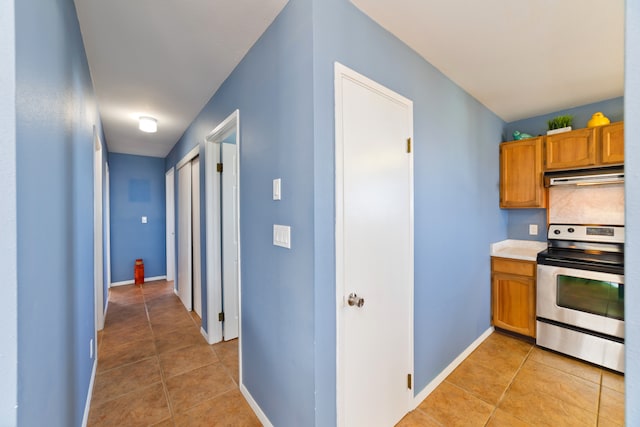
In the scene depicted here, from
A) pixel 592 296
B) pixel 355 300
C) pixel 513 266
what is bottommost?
pixel 592 296

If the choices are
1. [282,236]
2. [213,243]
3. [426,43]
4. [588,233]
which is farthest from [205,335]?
[588,233]

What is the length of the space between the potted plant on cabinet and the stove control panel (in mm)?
1054

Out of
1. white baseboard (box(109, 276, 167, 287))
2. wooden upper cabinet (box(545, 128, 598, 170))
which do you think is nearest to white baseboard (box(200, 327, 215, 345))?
white baseboard (box(109, 276, 167, 287))

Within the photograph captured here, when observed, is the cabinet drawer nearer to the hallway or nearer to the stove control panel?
the stove control panel

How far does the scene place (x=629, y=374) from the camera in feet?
1.47

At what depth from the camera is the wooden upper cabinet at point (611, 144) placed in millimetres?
2290

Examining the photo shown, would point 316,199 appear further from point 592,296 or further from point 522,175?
→ point 522,175

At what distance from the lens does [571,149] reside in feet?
8.31

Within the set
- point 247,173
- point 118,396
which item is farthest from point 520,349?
point 118,396

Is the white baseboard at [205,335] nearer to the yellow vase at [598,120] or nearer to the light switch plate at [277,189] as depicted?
the light switch plate at [277,189]

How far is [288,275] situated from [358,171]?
2.33ft

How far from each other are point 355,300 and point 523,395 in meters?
1.70

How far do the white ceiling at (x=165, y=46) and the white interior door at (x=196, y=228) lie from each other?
0.75 metres

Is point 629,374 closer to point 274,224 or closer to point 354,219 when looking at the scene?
point 354,219
